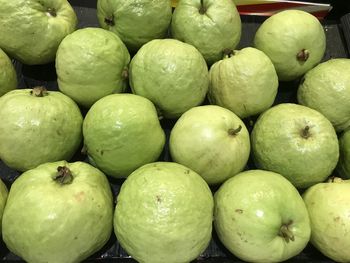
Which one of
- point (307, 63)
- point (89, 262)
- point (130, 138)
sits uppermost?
point (307, 63)

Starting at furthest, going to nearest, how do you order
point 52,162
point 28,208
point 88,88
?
point 88,88
point 52,162
point 28,208

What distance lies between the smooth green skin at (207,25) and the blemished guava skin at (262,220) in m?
0.70

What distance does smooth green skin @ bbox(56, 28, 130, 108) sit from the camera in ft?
4.81

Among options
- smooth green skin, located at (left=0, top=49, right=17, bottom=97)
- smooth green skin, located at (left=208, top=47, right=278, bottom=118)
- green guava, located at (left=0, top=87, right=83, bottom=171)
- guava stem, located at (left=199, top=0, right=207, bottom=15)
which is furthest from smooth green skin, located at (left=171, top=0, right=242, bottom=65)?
smooth green skin, located at (left=0, top=49, right=17, bottom=97)

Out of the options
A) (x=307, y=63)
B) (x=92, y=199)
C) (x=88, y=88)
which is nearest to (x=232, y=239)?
(x=92, y=199)

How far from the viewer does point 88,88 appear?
1.51 meters

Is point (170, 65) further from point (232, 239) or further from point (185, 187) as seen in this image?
point (232, 239)

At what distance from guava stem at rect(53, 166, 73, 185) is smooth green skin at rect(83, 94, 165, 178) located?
18cm

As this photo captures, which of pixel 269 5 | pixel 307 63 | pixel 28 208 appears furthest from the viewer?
pixel 269 5

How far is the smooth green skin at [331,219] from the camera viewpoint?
132 cm

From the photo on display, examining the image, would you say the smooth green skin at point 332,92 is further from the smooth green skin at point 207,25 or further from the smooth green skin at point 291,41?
the smooth green skin at point 207,25

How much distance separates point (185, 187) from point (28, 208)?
1.75 ft

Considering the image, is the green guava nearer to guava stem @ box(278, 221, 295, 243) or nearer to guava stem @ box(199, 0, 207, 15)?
guava stem @ box(199, 0, 207, 15)

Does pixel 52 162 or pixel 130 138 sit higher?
pixel 130 138
